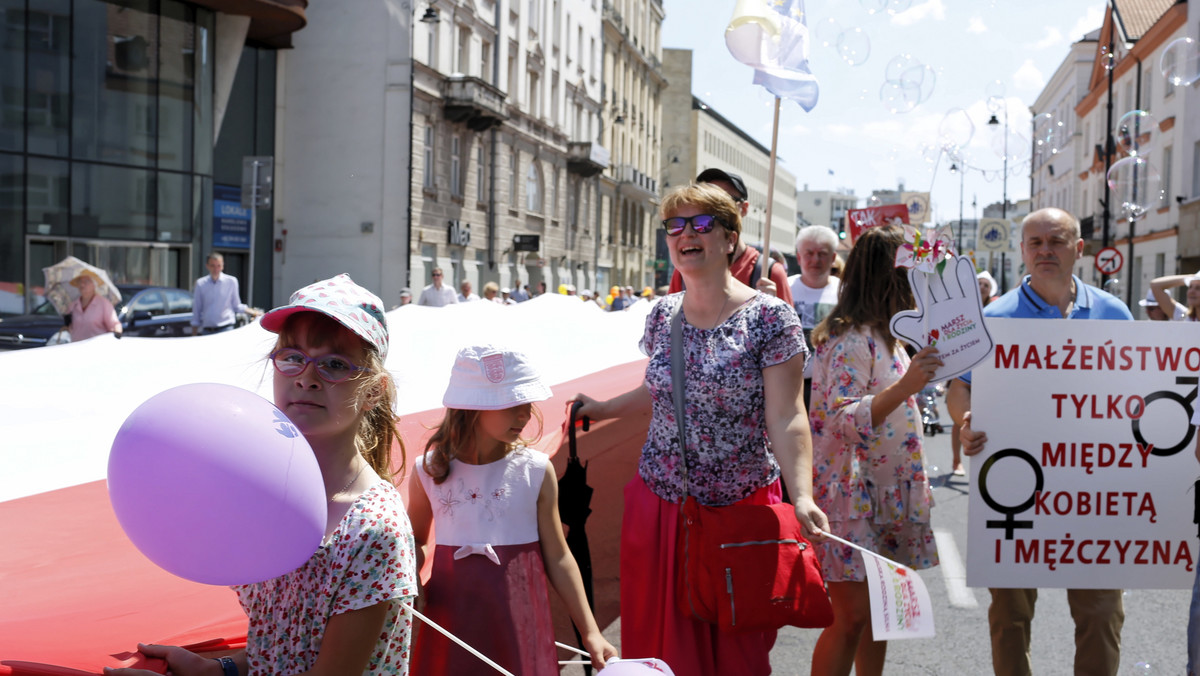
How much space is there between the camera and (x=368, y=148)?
1280 inches

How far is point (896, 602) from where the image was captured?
2.92 m

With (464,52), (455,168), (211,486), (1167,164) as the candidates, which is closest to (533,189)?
(455,168)

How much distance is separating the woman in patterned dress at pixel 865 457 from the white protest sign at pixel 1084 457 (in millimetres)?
232

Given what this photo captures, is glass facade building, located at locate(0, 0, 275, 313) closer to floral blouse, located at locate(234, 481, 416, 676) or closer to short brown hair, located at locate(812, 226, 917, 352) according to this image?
short brown hair, located at locate(812, 226, 917, 352)

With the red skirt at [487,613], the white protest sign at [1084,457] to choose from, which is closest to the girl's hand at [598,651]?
the red skirt at [487,613]

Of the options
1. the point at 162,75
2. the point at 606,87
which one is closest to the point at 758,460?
the point at 162,75

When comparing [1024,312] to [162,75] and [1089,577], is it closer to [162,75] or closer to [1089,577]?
[1089,577]

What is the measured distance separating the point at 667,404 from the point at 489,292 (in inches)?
702

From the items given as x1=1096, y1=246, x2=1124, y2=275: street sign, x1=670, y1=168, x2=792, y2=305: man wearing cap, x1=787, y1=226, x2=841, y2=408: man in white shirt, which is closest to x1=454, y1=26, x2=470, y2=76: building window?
x1=1096, y1=246, x2=1124, y2=275: street sign

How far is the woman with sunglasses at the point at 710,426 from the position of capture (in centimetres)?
329

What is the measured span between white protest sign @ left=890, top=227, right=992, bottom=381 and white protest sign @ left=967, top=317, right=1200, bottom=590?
58 centimetres

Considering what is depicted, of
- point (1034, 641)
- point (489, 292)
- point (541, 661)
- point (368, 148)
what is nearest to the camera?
point (541, 661)

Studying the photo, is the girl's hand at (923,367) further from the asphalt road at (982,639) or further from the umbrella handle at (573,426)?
the asphalt road at (982,639)

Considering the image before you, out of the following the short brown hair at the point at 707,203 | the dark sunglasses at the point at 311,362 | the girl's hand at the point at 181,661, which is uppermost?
the short brown hair at the point at 707,203
